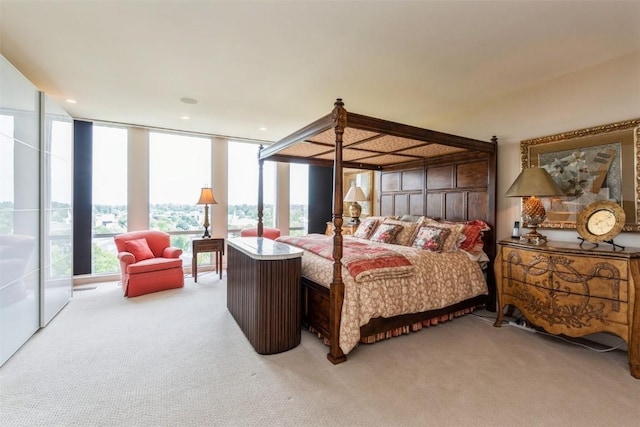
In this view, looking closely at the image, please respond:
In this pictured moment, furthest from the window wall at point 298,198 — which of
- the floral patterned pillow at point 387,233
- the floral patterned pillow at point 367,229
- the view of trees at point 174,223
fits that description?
the floral patterned pillow at point 387,233

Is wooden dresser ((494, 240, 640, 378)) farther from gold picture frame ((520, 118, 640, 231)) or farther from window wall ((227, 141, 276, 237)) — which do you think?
window wall ((227, 141, 276, 237))

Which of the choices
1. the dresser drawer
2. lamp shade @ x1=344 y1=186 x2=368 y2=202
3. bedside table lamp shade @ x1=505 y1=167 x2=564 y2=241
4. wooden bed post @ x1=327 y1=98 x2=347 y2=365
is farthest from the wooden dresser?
lamp shade @ x1=344 y1=186 x2=368 y2=202

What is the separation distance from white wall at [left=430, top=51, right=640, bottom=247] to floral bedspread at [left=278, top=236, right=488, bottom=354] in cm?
84

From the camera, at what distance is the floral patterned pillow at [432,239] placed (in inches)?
136

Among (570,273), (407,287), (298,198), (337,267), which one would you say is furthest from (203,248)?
(570,273)

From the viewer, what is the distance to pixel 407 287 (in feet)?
9.41

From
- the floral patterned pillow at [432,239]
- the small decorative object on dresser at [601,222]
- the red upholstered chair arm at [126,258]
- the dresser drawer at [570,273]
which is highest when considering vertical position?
the small decorative object on dresser at [601,222]

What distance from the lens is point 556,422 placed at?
1.77 metres

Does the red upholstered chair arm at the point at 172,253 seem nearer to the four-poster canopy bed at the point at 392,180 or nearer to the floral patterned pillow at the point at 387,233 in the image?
the four-poster canopy bed at the point at 392,180

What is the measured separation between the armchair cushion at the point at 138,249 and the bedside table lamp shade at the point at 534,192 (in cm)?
499

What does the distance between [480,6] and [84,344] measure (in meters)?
4.29

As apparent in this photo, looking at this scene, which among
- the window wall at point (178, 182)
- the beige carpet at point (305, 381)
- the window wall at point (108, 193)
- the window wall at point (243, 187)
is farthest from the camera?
Answer: the window wall at point (243, 187)

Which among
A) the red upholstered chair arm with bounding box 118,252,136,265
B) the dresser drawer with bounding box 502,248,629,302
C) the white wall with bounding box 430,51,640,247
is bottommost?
the red upholstered chair arm with bounding box 118,252,136,265

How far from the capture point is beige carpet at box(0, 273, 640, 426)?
1.81 m
